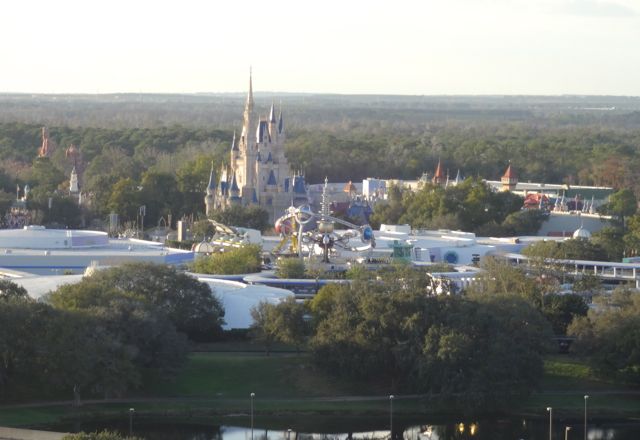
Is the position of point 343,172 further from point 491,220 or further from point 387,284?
point 387,284

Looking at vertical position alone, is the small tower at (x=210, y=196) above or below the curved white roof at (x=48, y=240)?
below

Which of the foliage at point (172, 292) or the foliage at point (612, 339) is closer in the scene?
the foliage at point (612, 339)

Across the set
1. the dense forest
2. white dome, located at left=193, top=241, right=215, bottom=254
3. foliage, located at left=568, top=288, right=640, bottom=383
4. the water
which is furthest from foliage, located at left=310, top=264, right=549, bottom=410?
the dense forest

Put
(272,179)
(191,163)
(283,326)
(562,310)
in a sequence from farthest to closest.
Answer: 1. (191,163)
2. (272,179)
3. (562,310)
4. (283,326)

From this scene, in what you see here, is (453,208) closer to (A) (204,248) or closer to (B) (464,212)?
(B) (464,212)

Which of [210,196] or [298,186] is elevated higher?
[298,186]

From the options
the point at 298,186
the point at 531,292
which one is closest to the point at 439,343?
the point at 531,292

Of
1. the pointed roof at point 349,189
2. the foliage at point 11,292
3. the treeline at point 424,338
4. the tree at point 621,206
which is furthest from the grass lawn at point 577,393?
the pointed roof at point 349,189

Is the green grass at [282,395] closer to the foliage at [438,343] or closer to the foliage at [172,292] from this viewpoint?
the foliage at [438,343]
